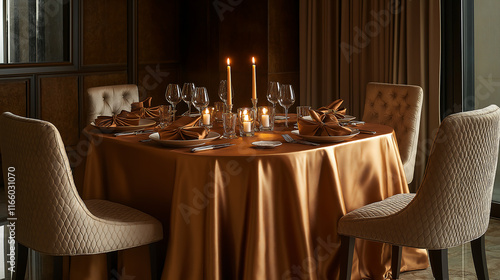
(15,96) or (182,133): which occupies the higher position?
(15,96)

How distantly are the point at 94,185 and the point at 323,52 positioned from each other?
283cm

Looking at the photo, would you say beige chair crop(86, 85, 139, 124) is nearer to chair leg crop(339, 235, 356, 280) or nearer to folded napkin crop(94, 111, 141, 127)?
folded napkin crop(94, 111, 141, 127)

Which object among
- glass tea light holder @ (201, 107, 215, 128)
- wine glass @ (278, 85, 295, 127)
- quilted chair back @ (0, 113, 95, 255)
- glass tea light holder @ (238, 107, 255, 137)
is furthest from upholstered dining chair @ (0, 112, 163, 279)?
wine glass @ (278, 85, 295, 127)

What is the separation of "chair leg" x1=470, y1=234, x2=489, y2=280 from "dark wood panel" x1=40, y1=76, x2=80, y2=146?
3786 millimetres

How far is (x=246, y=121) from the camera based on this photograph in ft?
9.34

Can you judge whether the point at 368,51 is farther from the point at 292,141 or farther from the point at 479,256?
the point at 479,256

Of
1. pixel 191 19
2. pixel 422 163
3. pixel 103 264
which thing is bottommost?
pixel 103 264

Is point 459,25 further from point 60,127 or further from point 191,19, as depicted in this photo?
point 60,127

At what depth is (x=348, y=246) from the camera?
2.52m

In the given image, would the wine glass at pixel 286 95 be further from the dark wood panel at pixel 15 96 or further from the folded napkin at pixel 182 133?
the dark wood panel at pixel 15 96

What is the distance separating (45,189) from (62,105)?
3274mm

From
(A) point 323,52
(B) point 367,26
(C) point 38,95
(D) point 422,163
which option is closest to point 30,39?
(C) point 38,95

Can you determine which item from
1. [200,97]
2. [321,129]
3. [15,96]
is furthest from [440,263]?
[15,96]

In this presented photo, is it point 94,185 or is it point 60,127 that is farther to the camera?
point 60,127
